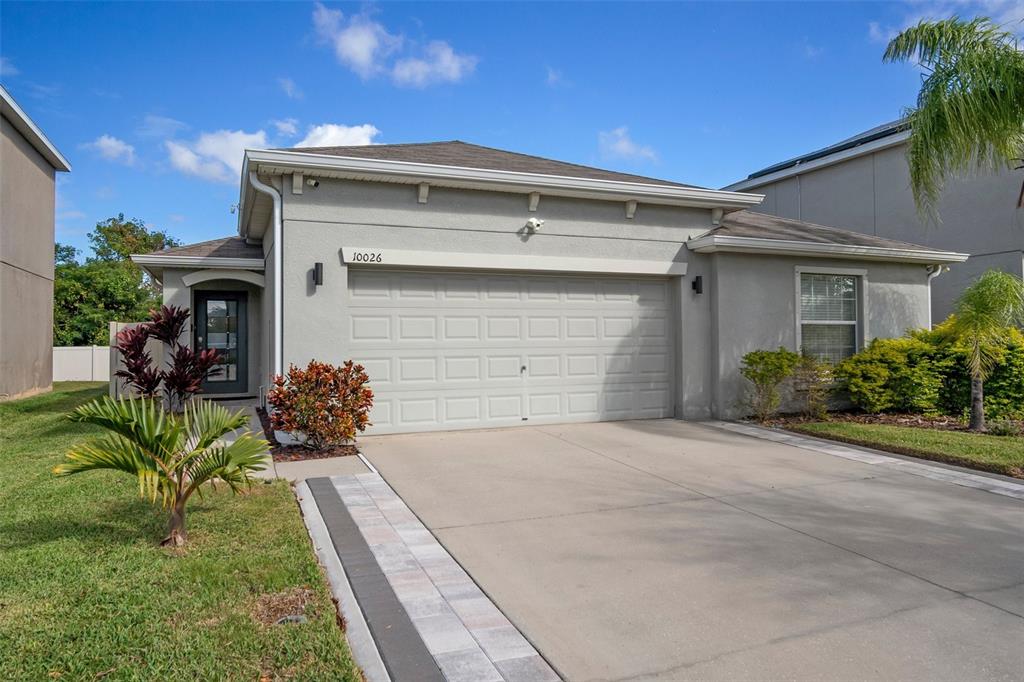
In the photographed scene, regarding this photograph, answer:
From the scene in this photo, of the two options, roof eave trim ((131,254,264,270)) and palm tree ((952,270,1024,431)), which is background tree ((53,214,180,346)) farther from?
palm tree ((952,270,1024,431))

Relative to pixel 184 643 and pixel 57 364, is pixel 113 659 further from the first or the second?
pixel 57 364

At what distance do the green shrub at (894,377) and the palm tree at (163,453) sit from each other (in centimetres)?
965

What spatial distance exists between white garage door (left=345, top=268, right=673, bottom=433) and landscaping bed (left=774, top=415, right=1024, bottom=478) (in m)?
2.43

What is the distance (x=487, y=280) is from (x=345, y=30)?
6.51 m

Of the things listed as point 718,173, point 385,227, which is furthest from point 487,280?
point 718,173

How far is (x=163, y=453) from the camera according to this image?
4008 millimetres

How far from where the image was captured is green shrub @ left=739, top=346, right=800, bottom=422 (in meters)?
9.48

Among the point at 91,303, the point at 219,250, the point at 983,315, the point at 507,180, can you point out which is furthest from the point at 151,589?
the point at 91,303

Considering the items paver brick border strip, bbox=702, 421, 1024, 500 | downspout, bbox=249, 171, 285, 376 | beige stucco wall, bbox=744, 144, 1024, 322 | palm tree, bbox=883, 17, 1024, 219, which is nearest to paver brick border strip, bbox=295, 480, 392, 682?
downspout, bbox=249, 171, 285, 376

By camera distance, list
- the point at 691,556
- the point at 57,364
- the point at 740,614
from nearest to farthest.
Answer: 1. the point at 740,614
2. the point at 691,556
3. the point at 57,364

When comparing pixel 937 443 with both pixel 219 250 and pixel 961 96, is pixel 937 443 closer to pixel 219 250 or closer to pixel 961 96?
pixel 961 96

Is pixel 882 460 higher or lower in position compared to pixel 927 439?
lower

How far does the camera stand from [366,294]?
27.3ft

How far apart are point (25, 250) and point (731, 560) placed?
1638cm
